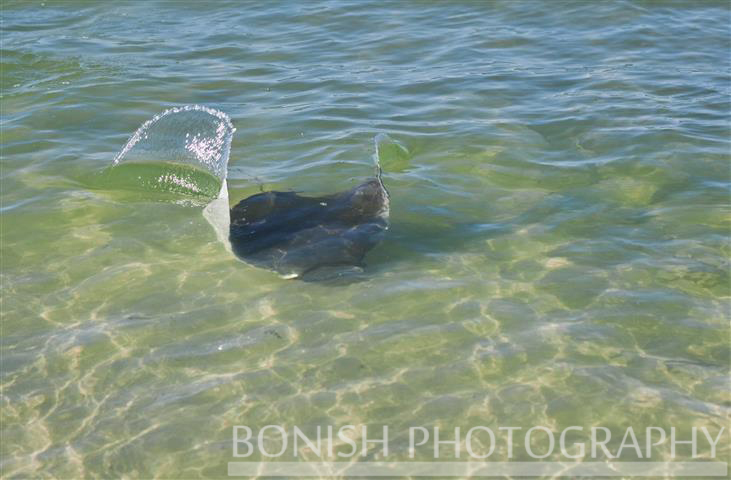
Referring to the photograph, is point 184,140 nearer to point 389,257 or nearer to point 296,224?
point 296,224

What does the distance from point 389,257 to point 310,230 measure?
667 millimetres

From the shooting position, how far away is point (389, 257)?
7281mm

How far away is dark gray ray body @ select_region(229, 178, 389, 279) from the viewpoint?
6.88 meters

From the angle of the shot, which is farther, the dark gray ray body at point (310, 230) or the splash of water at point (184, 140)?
the splash of water at point (184, 140)

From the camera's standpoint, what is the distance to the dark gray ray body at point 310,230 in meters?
6.88

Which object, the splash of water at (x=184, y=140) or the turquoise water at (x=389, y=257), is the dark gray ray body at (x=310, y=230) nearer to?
the turquoise water at (x=389, y=257)

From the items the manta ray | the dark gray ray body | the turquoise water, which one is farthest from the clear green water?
the dark gray ray body

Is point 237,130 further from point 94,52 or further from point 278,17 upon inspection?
point 278,17

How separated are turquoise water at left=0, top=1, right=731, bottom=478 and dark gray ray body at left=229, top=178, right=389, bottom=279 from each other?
17cm

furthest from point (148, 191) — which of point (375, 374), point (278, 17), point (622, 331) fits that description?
point (278, 17)

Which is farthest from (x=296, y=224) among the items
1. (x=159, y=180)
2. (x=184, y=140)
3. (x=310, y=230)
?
(x=184, y=140)

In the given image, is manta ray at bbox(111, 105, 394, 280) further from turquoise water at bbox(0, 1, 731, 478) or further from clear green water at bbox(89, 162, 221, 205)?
turquoise water at bbox(0, 1, 731, 478)

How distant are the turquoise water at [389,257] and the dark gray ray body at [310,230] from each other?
171mm

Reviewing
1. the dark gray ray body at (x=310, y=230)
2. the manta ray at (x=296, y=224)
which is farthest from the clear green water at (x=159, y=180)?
the dark gray ray body at (x=310, y=230)
